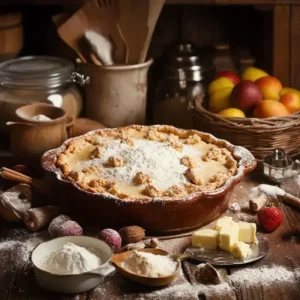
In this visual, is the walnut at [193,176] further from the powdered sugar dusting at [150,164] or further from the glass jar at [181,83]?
the glass jar at [181,83]

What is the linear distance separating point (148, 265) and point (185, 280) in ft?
0.25

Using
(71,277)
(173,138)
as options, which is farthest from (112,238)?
(173,138)

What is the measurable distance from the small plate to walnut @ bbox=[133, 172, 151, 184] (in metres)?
0.17

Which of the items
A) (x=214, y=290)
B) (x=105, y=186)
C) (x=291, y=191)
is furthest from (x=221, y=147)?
(x=214, y=290)

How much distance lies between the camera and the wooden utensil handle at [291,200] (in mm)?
1550

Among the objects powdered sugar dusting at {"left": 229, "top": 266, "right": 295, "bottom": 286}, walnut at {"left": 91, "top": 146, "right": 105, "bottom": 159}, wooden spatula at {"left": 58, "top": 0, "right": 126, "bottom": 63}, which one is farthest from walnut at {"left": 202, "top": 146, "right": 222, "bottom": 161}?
wooden spatula at {"left": 58, "top": 0, "right": 126, "bottom": 63}

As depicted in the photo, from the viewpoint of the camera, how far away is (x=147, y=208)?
54.1 inches

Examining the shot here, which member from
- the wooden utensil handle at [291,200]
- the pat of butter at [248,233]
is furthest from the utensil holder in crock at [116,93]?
the pat of butter at [248,233]

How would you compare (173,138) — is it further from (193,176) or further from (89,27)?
(89,27)

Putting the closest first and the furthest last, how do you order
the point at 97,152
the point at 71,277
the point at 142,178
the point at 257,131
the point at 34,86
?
the point at 71,277 < the point at 142,178 < the point at 97,152 < the point at 257,131 < the point at 34,86

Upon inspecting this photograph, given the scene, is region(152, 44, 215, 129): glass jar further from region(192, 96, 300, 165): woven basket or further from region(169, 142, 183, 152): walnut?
region(169, 142, 183, 152): walnut

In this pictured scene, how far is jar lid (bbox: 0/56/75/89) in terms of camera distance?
5.82ft

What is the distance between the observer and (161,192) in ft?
4.63

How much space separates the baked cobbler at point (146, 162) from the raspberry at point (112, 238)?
0.25 ft
